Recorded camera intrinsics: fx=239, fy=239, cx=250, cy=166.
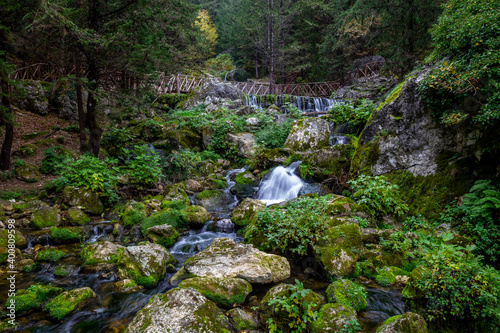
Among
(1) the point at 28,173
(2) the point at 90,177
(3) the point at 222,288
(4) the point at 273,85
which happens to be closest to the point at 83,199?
(2) the point at 90,177

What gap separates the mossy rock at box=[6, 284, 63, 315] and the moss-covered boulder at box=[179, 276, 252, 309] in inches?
81.2

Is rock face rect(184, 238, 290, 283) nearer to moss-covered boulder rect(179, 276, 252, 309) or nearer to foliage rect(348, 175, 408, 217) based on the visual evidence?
moss-covered boulder rect(179, 276, 252, 309)

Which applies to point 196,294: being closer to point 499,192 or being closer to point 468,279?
point 468,279

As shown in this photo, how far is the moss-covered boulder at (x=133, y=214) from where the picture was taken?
21.1 ft

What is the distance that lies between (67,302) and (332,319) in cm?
376

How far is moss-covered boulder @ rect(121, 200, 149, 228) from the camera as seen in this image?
253 inches

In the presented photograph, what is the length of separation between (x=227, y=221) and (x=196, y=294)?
12.2ft

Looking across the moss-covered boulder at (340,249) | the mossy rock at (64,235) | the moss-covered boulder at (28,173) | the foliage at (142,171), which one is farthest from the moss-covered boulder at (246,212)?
the moss-covered boulder at (28,173)

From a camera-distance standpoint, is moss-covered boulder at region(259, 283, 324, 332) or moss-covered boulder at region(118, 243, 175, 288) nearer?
moss-covered boulder at region(259, 283, 324, 332)

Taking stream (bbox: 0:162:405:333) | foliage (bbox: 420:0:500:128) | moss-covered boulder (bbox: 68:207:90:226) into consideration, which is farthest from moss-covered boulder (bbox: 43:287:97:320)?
foliage (bbox: 420:0:500:128)

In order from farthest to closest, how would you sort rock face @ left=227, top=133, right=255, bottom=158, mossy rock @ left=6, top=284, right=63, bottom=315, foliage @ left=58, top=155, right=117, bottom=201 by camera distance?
rock face @ left=227, top=133, right=255, bottom=158 < foliage @ left=58, top=155, right=117, bottom=201 < mossy rock @ left=6, top=284, right=63, bottom=315

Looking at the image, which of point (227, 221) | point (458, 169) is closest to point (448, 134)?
point (458, 169)

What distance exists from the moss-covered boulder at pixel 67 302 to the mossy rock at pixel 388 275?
15.6 ft

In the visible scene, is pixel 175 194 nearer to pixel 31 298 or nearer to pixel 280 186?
pixel 280 186
